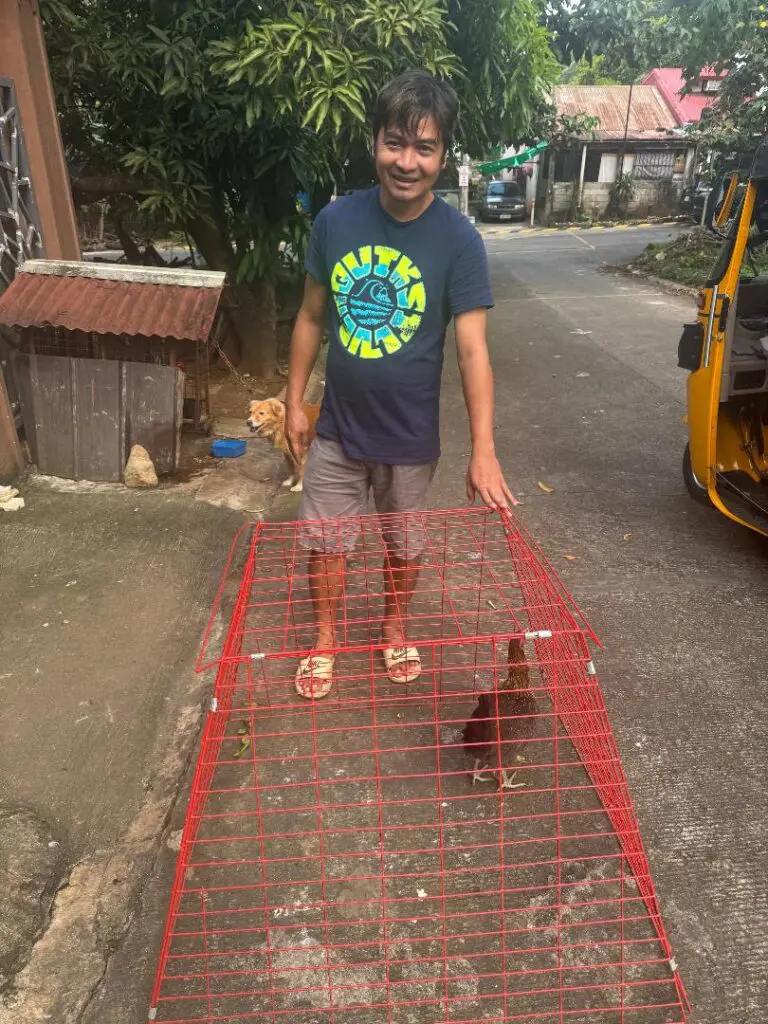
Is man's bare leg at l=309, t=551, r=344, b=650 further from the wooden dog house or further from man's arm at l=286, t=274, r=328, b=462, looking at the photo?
the wooden dog house

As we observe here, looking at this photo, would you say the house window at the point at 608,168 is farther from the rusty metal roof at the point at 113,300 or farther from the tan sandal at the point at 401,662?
the tan sandal at the point at 401,662

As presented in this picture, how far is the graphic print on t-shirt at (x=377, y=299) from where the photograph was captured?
87.6 inches

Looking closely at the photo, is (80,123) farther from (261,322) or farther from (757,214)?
(757,214)

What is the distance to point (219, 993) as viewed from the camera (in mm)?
1843

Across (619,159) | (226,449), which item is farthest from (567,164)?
(226,449)

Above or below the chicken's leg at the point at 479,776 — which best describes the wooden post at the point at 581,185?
above

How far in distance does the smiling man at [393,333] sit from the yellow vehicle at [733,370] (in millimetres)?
1938

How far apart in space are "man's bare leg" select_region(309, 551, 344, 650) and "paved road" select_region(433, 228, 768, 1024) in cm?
119

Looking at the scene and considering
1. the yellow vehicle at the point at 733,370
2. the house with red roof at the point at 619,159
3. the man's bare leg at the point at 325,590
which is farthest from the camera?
the house with red roof at the point at 619,159

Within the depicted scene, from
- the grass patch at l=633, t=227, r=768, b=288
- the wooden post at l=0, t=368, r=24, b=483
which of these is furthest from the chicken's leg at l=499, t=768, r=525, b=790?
the grass patch at l=633, t=227, r=768, b=288

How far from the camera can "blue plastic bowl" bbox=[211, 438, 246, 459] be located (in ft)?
17.3

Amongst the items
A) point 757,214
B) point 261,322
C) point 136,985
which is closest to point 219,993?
point 136,985

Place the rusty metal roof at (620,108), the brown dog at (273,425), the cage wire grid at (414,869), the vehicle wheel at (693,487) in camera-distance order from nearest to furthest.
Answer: the cage wire grid at (414,869), the vehicle wheel at (693,487), the brown dog at (273,425), the rusty metal roof at (620,108)

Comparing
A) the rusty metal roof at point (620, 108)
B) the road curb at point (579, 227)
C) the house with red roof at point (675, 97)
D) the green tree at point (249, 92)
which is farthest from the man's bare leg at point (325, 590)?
the house with red roof at point (675, 97)
